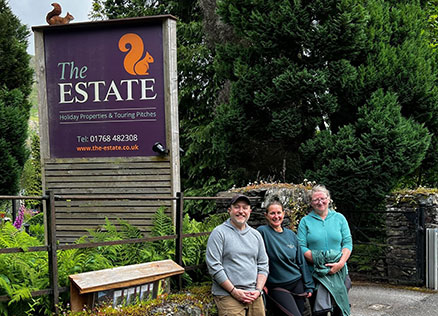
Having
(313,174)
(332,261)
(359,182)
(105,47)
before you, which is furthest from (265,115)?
(332,261)

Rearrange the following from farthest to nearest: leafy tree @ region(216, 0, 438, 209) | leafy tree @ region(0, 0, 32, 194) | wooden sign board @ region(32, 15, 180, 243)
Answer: leafy tree @ region(0, 0, 32, 194), leafy tree @ region(216, 0, 438, 209), wooden sign board @ region(32, 15, 180, 243)

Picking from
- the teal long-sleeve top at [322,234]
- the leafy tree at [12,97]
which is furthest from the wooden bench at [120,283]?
the leafy tree at [12,97]

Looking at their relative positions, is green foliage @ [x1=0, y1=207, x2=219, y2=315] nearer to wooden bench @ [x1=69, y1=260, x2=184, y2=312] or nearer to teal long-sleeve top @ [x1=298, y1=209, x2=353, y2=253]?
wooden bench @ [x1=69, y1=260, x2=184, y2=312]

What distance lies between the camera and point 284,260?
17.2 feet

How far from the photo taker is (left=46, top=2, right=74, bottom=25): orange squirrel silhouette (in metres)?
6.91

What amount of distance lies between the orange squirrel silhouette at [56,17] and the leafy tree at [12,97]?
6.74m

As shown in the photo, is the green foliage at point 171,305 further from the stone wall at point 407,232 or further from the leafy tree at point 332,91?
the stone wall at point 407,232

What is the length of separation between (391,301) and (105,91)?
5.40 m

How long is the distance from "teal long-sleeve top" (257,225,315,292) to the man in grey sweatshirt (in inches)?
10.7

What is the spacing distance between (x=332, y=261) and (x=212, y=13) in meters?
9.61

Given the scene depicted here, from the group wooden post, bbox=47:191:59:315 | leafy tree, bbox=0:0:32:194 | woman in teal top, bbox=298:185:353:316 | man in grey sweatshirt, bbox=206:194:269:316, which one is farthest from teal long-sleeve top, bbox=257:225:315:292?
leafy tree, bbox=0:0:32:194

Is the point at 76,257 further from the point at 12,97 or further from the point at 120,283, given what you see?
the point at 12,97

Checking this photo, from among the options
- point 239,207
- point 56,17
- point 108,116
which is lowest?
point 239,207

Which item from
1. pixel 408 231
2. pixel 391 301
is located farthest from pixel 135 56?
pixel 408 231
